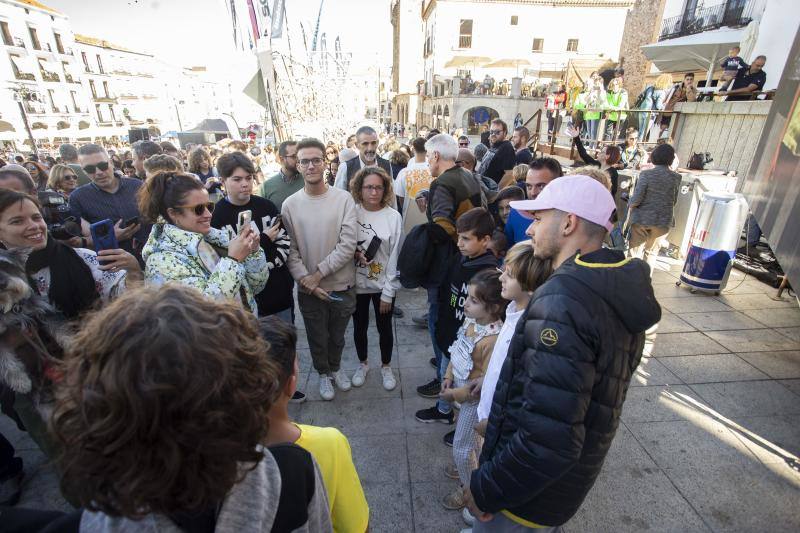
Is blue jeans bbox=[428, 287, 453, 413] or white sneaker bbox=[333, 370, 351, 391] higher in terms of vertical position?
blue jeans bbox=[428, 287, 453, 413]

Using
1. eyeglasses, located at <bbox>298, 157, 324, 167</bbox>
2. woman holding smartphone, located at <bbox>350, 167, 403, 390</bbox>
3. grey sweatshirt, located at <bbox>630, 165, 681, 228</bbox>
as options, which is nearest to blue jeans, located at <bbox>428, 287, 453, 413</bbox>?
woman holding smartphone, located at <bbox>350, 167, 403, 390</bbox>

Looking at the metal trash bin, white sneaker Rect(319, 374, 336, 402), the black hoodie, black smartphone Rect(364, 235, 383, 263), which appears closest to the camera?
the black hoodie

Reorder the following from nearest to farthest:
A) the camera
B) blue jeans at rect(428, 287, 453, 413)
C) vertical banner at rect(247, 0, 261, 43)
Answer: the camera < blue jeans at rect(428, 287, 453, 413) < vertical banner at rect(247, 0, 261, 43)

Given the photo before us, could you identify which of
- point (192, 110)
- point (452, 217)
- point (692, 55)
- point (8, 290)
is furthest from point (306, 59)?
point (192, 110)

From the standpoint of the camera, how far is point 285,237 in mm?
2947

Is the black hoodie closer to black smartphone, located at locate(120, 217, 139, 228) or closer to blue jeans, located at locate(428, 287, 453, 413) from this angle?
blue jeans, located at locate(428, 287, 453, 413)

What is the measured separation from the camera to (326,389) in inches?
134

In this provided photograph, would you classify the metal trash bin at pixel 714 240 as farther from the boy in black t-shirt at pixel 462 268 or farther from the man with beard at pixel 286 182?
the man with beard at pixel 286 182

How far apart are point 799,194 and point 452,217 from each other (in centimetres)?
222

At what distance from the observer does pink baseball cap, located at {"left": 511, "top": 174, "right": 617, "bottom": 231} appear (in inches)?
56.3

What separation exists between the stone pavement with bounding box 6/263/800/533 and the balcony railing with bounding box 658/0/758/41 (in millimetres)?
14897

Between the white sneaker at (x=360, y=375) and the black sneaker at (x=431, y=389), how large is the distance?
552 millimetres

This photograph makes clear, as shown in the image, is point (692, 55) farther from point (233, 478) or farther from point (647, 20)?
point (233, 478)

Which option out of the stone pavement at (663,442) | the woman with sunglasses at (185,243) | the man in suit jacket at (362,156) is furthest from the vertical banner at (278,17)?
the woman with sunglasses at (185,243)
